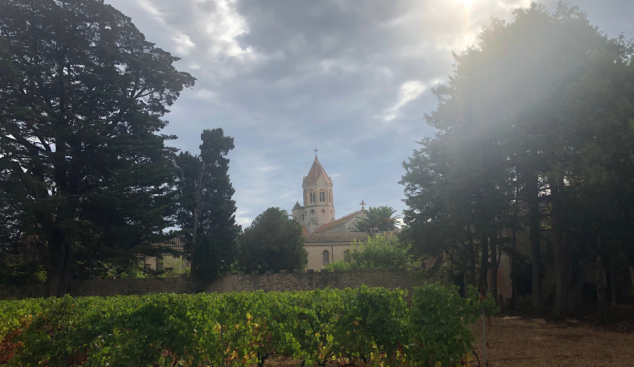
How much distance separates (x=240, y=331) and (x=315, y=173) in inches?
2901

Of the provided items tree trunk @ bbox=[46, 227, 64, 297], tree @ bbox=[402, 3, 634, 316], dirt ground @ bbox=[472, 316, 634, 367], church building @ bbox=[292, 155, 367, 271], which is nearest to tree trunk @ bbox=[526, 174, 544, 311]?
tree @ bbox=[402, 3, 634, 316]

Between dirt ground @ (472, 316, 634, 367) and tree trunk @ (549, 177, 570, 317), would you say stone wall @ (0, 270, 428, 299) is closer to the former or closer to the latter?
tree trunk @ (549, 177, 570, 317)

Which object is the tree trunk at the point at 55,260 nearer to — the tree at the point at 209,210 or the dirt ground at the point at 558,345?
the tree at the point at 209,210

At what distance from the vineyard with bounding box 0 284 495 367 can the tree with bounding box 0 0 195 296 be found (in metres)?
14.0

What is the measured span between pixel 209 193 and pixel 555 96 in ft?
79.2

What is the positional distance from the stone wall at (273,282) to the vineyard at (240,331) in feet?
62.5

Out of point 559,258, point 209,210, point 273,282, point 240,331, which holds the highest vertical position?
point 209,210

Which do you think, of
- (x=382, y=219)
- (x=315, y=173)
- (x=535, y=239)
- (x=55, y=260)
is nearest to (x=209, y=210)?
(x=55, y=260)

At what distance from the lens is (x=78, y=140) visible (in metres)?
20.1

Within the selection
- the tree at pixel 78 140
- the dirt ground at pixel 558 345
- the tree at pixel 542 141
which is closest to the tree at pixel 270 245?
the tree at pixel 78 140

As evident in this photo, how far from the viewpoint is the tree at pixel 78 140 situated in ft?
61.2

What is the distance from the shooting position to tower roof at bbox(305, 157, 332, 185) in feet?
260

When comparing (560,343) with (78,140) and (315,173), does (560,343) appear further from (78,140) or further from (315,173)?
(315,173)

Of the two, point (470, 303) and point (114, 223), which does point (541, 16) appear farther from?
point (114, 223)
